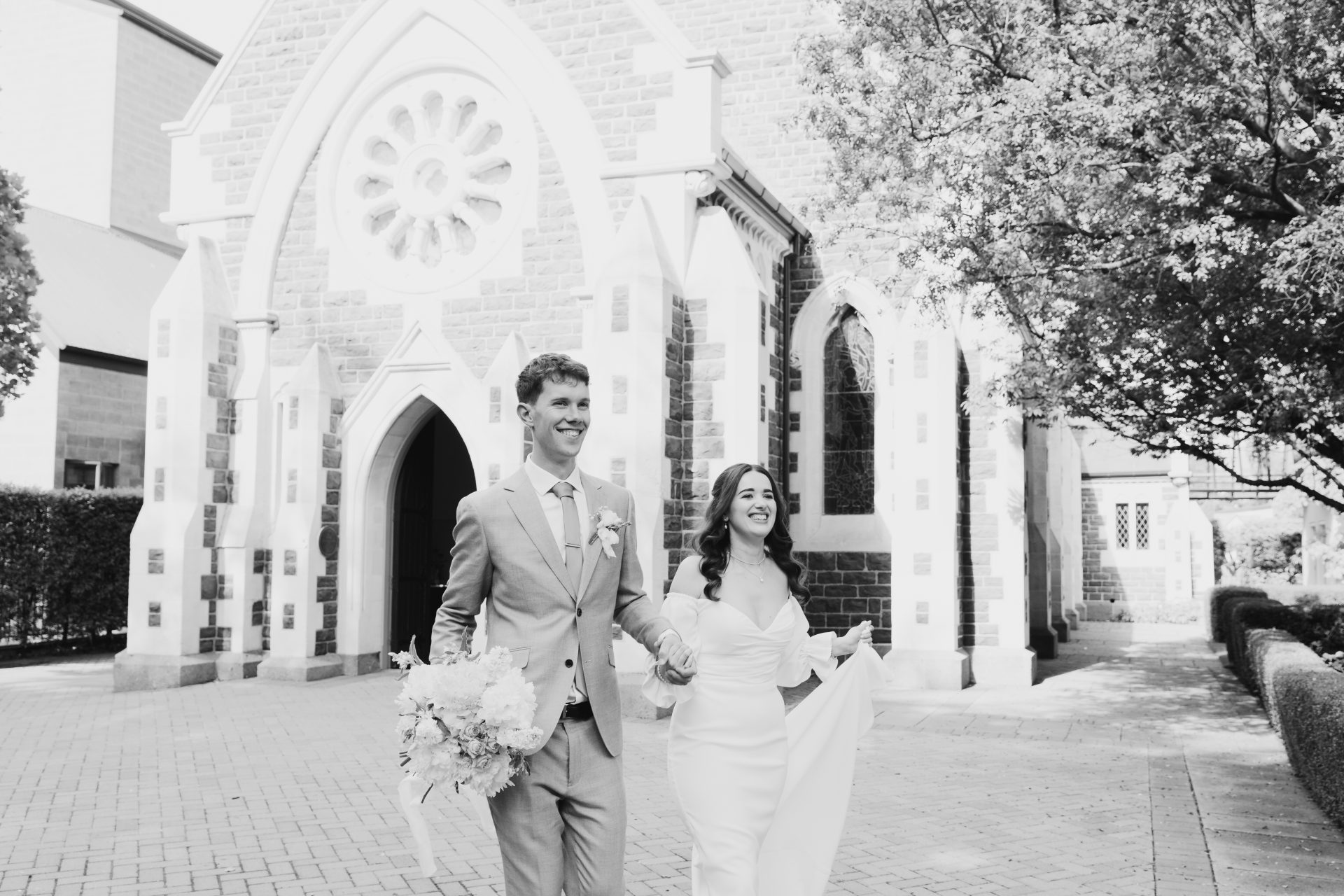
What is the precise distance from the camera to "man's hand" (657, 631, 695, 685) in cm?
352

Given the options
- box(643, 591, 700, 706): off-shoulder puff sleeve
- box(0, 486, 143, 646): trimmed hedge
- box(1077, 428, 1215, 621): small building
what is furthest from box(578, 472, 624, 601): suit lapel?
box(1077, 428, 1215, 621): small building

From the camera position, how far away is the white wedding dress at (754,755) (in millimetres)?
4062

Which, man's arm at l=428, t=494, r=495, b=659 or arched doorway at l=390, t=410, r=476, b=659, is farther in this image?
arched doorway at l=390, t=410, r=476, b=659

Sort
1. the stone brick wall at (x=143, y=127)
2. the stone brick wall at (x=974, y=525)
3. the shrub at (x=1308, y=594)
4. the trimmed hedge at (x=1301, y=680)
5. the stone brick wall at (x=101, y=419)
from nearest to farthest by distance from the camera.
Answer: the trimmed hedge at (x=1301, y=680) → the stone brick wall at (x=974, y=525) → the stone brick wall at (x=101, y=419) → the shrub at (x=1308, y=594) → the stone brick wall at (x=143, y=127)

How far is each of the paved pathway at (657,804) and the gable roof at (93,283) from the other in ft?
33.2

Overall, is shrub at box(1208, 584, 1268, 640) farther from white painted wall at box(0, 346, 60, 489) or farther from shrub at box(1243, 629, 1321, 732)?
white painted wall at box(0, 346, 60, 489)

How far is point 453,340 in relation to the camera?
1314cm

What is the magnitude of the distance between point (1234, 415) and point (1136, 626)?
57.3 feet

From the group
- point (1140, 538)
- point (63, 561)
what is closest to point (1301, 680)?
point (63, 561)

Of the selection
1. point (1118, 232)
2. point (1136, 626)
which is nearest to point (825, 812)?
point (1118, 232)

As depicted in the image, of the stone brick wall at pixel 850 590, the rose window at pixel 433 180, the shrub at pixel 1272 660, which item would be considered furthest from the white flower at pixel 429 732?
the stone brick wall at pixel 850 590

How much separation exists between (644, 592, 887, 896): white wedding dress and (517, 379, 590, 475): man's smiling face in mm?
979

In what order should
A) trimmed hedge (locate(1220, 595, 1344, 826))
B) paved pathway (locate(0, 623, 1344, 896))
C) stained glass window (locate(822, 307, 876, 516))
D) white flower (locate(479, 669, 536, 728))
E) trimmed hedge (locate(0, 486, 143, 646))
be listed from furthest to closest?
trimmed hedge (locate(0, 486, 143, 646))
stained glass window (locate(822, 307, 876, 516))
trimmed hedge (locate(1220, 595, 1344, 826))
paved pathway (locate(0, 623, 1344, 896))
white flower (locate(479, 669, 536, 728))

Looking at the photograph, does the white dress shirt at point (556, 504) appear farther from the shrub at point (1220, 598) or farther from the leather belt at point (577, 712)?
the shrub at point (1220, 598)
